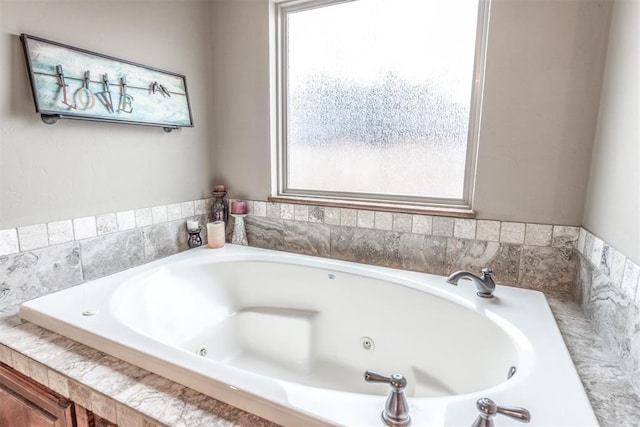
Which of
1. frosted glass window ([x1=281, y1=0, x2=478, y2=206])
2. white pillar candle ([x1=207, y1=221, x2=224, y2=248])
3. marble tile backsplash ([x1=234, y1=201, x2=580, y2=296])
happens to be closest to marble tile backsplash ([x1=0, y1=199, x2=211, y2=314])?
white pillar candle ([x1=207, y1=221, x2=224, y2=248])

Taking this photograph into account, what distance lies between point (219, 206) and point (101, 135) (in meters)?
0.79

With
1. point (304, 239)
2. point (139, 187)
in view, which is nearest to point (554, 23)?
point (304, 239)

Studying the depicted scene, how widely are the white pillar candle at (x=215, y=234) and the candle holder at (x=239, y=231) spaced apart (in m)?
0.12

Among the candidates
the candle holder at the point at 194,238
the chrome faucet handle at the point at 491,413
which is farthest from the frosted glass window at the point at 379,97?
the chrome faucet handle at the point at 491,413

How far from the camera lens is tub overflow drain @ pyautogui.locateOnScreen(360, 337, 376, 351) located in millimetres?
1643

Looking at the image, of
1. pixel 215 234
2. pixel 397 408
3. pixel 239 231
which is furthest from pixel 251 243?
pixel 397 408

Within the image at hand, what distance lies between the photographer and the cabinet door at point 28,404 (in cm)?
94

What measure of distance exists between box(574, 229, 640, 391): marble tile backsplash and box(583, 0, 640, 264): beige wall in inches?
1.7

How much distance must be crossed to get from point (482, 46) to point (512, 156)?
1.75 feet

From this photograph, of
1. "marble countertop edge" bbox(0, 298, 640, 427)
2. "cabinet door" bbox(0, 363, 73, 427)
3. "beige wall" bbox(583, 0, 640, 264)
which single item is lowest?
"cabinet door" bbox(0, 363, 73, 427)

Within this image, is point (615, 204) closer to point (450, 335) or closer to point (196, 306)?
point (450, 335)

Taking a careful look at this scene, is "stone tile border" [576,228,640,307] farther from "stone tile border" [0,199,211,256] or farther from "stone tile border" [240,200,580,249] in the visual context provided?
"stone tile border" [0,199,211,256]

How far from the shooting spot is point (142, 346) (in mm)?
962

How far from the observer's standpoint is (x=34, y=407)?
1.01 m
